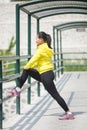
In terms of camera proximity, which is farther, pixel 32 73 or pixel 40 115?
pixel 40 115

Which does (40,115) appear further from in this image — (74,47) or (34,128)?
(74,47)

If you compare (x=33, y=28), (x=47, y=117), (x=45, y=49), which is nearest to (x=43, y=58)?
(x=45, y=49)

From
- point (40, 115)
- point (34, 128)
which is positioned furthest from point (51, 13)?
point (34, 128)

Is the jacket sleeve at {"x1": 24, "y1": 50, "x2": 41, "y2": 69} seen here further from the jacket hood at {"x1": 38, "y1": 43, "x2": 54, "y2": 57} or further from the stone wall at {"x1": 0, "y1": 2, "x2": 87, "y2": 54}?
the stone wall at {"x1": 0, "y1": 2, "x2": 87, "y2": 54}

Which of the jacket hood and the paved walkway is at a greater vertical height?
the jacket hood

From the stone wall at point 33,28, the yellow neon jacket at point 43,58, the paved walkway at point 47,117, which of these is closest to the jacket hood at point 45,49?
the yellow neon jacket at point 43,58

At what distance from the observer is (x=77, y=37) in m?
35.3

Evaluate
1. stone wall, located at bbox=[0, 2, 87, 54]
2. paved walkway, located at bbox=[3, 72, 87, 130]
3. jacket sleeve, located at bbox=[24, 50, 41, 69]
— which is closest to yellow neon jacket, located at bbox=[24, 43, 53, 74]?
jacket sleeve, located at bbox=[24, 50, 41, 69]

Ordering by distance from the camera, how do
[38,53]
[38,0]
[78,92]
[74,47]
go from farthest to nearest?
[74,47], [78,92], [38,0], [38,53]

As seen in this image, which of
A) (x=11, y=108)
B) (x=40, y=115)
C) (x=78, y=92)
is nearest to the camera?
(x=40, y=115)

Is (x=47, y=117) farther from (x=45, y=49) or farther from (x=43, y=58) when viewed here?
(x=45, y=49)

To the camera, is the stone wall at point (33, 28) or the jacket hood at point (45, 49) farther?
the stone wall at point (33, 28)

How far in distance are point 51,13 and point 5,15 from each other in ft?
76.3

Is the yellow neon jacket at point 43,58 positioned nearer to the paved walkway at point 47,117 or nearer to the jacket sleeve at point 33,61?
the jacket sleeve at point 33,61
